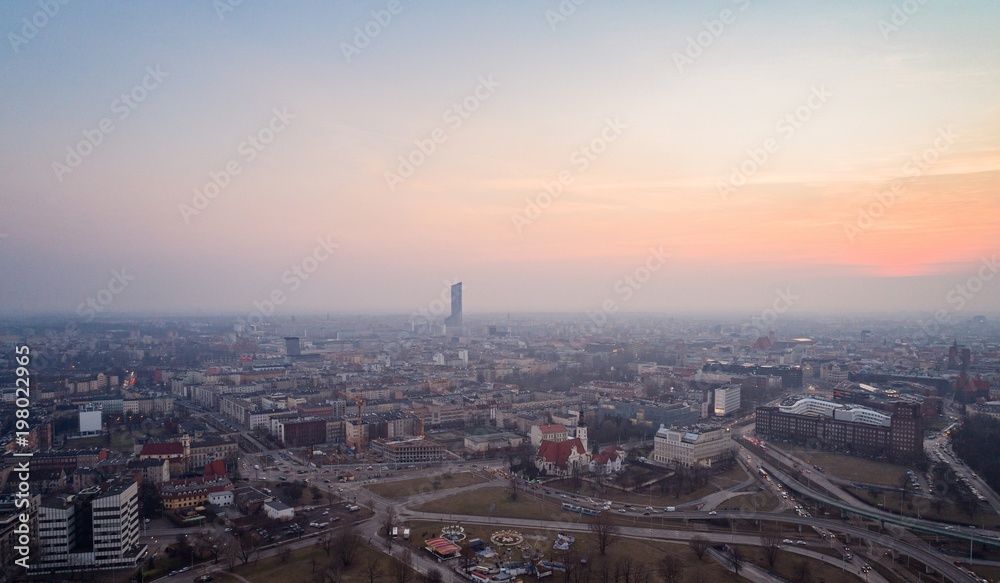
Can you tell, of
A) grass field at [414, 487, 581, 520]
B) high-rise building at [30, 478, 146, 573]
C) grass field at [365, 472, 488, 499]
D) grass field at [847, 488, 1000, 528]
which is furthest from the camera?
grass field at [365, 472, 488, 499]

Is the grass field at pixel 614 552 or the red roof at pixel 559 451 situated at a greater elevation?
the red roof at pixel 559 451

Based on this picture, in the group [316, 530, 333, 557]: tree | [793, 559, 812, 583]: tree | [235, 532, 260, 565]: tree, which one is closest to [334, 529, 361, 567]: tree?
[316, 530, 333, 557]: tree

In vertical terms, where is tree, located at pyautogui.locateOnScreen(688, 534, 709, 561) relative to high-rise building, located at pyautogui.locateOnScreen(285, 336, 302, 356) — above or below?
below

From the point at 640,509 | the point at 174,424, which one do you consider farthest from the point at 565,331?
the point at 640,509

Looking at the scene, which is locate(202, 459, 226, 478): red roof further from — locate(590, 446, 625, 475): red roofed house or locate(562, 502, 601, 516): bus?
locate(590, 446, 625, 475): red roofed house

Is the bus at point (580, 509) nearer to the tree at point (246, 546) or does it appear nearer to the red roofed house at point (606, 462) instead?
the red roofed house at point (606, 462)

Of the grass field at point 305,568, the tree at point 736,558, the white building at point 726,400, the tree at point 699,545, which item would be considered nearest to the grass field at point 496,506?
the tree at point 699,545
